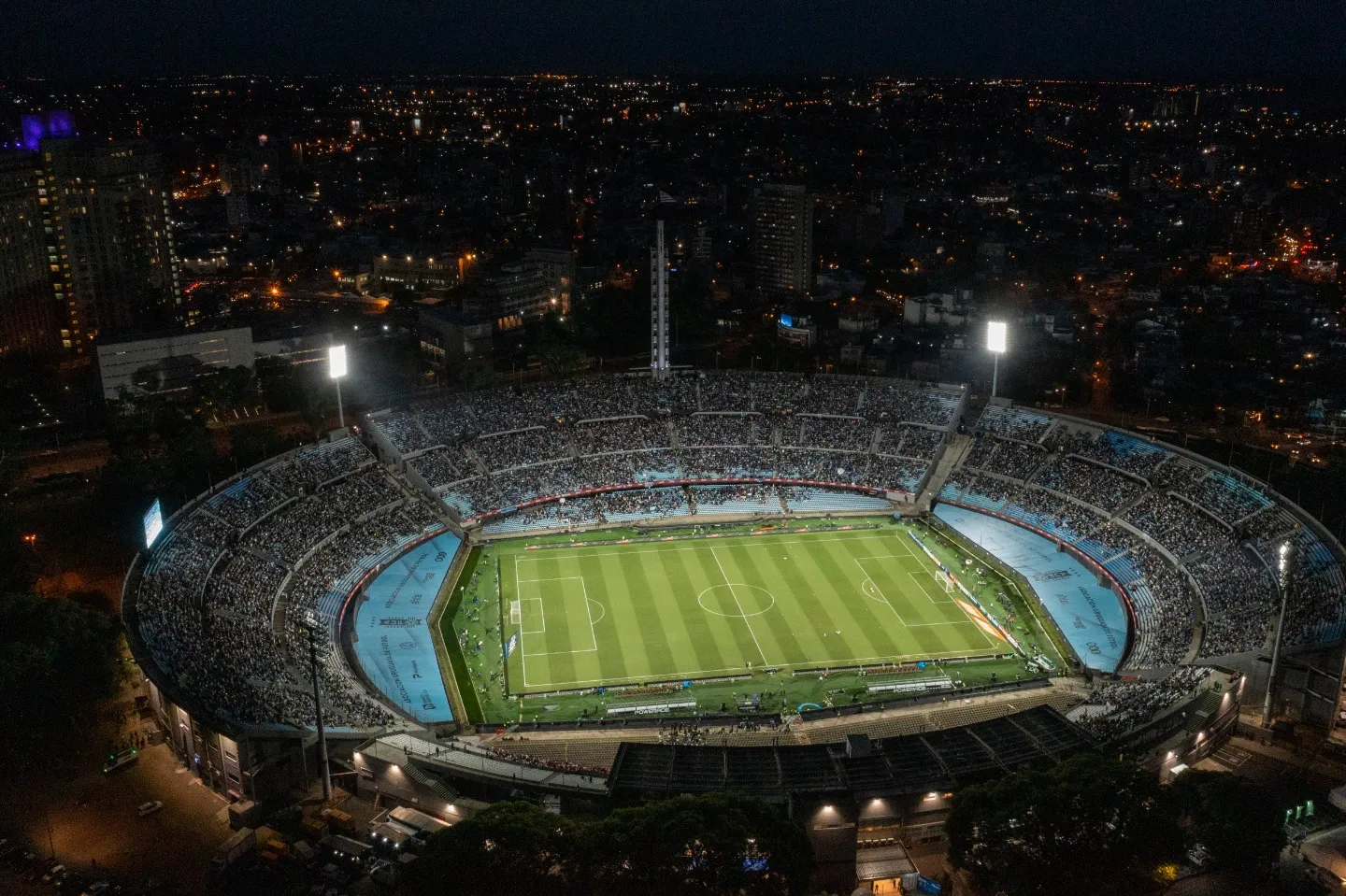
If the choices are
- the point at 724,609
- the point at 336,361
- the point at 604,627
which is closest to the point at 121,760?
the point at 604,627

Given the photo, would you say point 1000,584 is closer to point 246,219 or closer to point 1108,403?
point 1108,403

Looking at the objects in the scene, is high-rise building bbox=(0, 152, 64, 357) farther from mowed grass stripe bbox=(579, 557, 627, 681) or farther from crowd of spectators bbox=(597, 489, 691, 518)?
mowed grass stripe bbox=(579, 557, 627, 681)

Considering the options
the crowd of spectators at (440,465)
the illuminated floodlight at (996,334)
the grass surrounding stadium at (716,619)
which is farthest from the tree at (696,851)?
the illuminated floodlight at (996,334)

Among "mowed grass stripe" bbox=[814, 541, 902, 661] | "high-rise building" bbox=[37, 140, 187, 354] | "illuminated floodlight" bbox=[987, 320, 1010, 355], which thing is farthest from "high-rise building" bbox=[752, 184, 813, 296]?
"mowed grass stripe" bbox=[814, 541, 902, 661]

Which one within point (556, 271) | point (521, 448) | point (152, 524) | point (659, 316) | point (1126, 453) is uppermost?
point (659, 316)

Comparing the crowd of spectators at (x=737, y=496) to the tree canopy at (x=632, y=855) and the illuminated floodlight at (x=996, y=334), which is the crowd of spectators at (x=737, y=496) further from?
the tree canopy at (x=632, y=855)

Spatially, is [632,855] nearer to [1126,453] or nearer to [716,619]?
[716,619]

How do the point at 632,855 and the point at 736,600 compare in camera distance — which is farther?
the point at 736,600
